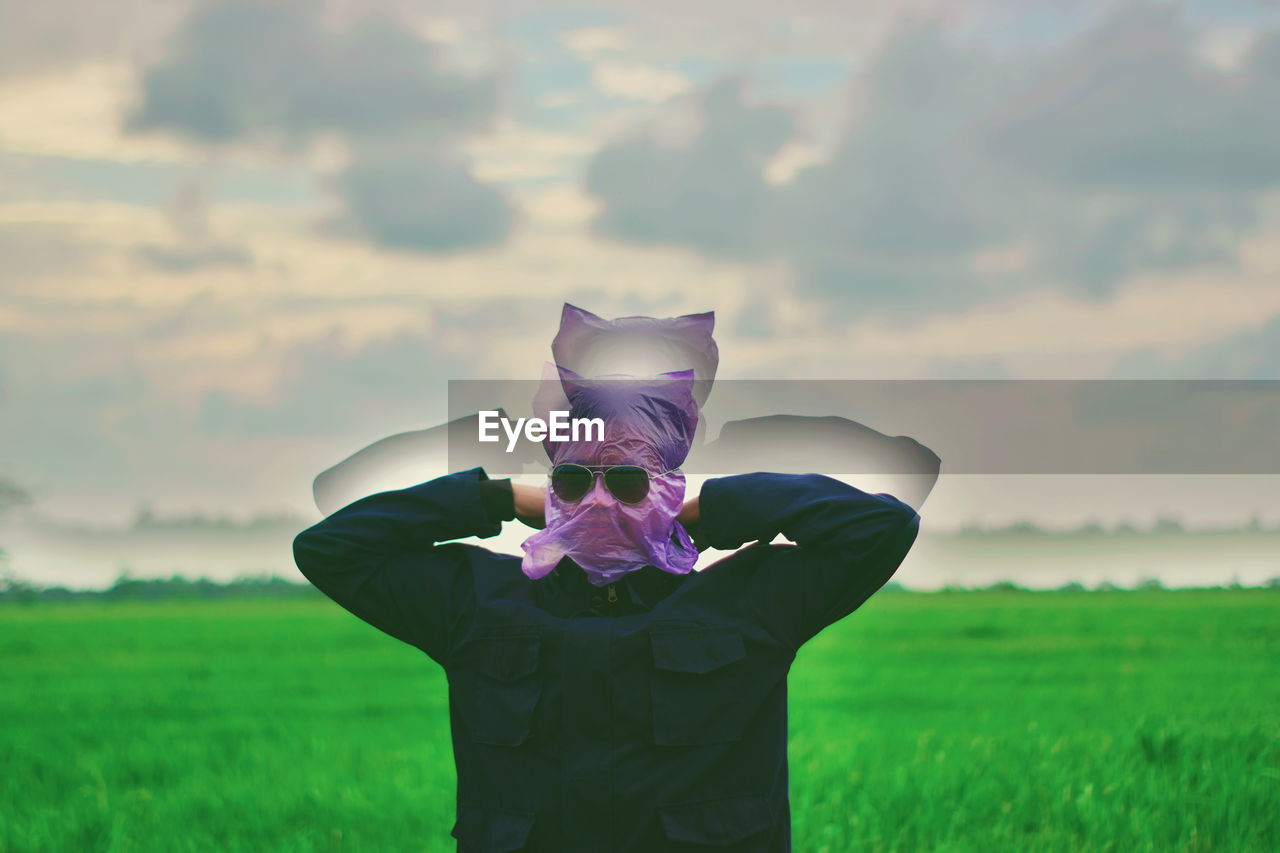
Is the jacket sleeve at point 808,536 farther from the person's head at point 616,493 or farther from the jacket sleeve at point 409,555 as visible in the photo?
the jacket sleeve at point 409,555

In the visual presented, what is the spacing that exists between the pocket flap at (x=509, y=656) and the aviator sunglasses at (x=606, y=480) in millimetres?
388

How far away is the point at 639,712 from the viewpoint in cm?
319

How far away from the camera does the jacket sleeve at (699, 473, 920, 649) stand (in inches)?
123

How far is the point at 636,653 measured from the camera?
320 centimetres

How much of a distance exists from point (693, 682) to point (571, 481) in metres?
0.61

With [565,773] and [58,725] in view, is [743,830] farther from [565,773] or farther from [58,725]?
[58,725]

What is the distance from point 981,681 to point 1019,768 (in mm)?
5939

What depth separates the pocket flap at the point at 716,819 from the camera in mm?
3115

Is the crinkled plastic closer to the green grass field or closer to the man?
the man

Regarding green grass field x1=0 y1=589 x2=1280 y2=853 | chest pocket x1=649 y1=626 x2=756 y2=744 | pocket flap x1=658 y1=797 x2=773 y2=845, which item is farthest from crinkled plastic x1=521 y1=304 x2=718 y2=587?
green grass field x1=0 y1=589 x2=1280 y2=853

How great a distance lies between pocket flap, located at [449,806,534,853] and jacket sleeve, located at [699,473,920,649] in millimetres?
Answer: 826

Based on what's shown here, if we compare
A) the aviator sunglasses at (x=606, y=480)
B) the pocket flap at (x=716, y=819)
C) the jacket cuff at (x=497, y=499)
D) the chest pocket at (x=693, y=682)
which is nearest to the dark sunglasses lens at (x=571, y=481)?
the aviator sunglasses at (x=606, y=480)

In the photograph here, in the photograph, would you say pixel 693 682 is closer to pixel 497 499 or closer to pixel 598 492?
pixel 598 492

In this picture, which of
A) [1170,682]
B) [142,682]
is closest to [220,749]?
[142,682]
